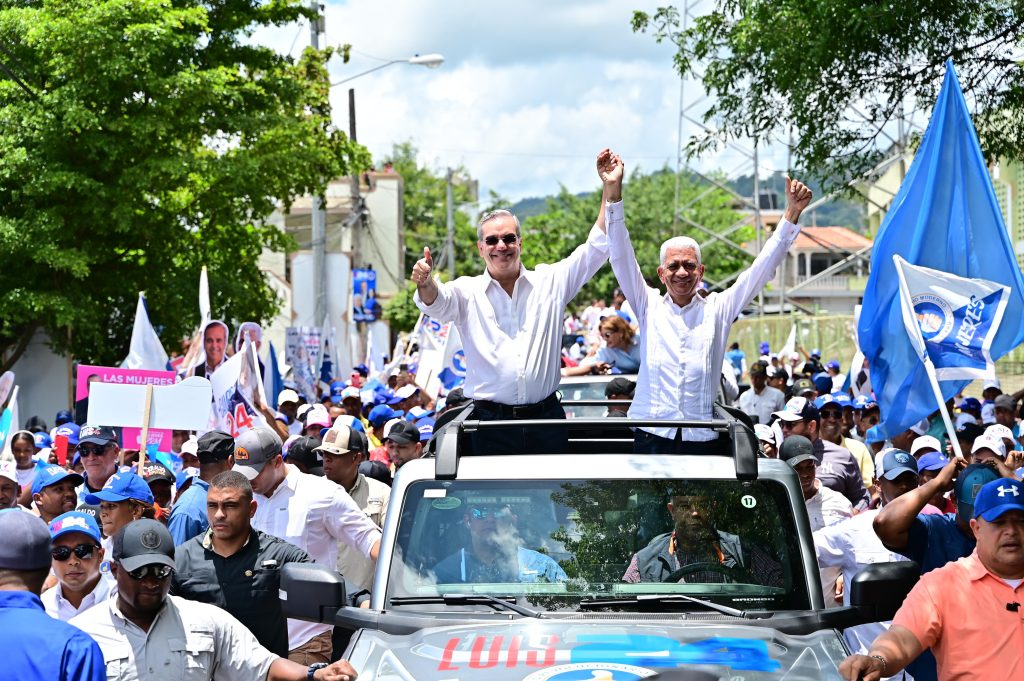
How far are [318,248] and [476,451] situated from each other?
82.2 ft

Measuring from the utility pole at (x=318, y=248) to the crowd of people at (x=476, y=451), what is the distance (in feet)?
62.9

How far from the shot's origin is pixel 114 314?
83.2 ft

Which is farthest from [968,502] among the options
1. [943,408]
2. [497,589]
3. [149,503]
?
[149,503]

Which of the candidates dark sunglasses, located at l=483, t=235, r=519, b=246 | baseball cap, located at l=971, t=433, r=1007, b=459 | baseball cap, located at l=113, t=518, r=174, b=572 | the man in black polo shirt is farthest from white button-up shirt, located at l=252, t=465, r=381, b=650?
baseball cap, located at l=971, t=433, r=1007, b=459

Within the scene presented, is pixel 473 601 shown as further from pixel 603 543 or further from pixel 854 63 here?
pixel 854 63

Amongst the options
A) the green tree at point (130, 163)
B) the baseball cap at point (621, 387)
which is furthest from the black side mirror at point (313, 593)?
the green tree at point (130, 163)

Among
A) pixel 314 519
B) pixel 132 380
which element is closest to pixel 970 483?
pixel 314 519

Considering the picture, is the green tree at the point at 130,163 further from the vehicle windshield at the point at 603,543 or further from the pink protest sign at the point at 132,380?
the vehicle windshield at the point at 603,543

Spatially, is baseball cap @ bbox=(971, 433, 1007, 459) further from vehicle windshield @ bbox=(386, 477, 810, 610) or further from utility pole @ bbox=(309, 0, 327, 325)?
utility pole @ bbox=(309, 0, 327, 325)

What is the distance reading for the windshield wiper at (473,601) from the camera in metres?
4.79

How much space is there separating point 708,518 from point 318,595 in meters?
1.38

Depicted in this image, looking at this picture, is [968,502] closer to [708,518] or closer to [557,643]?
[708,518]

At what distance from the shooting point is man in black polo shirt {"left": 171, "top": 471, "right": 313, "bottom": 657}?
20.9 ft

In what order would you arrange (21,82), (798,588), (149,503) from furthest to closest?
(21,82)
(149,503)
(798,588)
